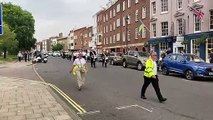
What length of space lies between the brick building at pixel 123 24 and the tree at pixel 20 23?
1631 cm

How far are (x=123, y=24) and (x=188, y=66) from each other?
125ft

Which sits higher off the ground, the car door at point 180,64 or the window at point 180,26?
the window at point 180,26

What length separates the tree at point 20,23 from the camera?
69.6m

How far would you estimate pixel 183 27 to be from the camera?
34281 millimetres

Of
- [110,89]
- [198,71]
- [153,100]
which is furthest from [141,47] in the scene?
[153,100]

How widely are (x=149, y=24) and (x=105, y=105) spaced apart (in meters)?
34.3

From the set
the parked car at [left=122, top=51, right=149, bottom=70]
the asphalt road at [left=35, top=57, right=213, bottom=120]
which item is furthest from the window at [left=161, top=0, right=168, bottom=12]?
the asphalt road at [left=35, top=57, right=213, bottom=120]

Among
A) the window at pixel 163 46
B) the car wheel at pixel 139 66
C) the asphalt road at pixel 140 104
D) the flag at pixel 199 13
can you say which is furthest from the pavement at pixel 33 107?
the window at pixel 163 46

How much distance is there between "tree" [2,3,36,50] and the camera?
6962 cm

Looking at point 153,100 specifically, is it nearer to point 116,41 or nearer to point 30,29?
point 116,41

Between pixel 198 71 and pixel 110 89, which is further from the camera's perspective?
pixel 198 71

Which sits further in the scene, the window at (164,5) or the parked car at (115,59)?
the window at (164,5)

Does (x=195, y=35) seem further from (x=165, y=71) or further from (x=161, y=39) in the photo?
(x=165, y=71)

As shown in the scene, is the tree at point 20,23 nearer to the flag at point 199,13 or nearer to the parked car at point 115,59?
the parked car at point 115,59
